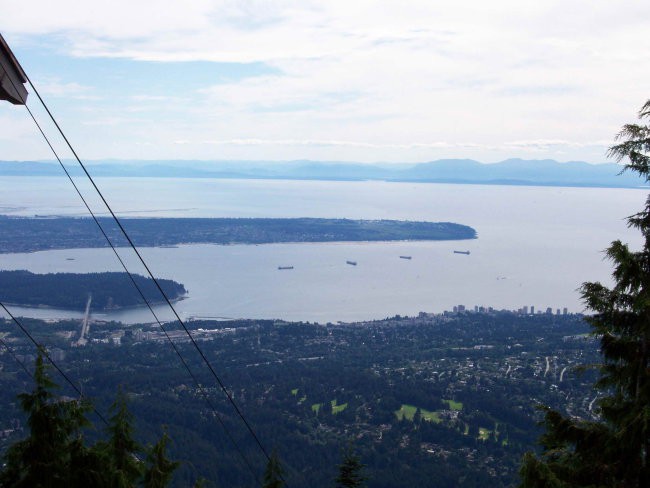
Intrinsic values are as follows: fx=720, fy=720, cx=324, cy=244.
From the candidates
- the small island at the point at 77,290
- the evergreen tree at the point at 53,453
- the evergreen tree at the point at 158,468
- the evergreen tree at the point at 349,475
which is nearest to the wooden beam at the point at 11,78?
the evergreen tree at the point at 53,453

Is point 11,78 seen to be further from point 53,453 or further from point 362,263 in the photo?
point 362,263

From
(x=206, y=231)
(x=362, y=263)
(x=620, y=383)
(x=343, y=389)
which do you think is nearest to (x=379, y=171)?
(x=206, y=231)

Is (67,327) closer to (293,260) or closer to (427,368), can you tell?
(427,368)

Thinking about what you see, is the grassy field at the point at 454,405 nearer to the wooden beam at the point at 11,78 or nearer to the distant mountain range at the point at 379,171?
the wooden beam at the point at 11,78

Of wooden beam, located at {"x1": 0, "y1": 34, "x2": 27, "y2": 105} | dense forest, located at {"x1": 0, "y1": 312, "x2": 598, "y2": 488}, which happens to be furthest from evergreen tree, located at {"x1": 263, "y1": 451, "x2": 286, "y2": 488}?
dense forest, located at {"x1": 0, "y1": 312, "x2": 598, "y2": 488}

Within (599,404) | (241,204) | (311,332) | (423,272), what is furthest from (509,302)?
(241,204)
